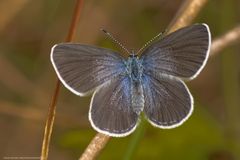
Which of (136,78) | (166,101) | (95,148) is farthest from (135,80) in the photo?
(95,148)

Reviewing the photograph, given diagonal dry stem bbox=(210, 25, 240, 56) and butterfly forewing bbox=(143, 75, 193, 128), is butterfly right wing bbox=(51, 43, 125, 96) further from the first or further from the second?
diagonal dry stem bbox=(210, 25, 240, 56)

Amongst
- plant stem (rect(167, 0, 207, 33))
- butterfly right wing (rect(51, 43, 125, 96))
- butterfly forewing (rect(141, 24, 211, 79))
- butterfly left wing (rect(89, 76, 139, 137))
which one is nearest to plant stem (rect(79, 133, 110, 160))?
butterfly left wing (rect(89, 76, 139, 137))

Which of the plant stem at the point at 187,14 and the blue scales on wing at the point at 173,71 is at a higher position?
the plant stem at the point at 187,14

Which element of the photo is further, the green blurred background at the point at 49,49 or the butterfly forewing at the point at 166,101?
the green blurred background at the point at 49,49

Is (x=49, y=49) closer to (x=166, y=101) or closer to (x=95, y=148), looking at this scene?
(x=166, y=101)

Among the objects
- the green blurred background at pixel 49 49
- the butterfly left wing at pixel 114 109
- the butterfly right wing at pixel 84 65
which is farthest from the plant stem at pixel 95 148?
the green blurred background at pixel 49 49

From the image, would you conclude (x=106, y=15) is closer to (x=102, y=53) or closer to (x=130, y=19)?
(x=130, y=19)

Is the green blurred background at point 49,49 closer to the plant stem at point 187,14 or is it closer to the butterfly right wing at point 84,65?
the butterfly right wing at point 84,65
